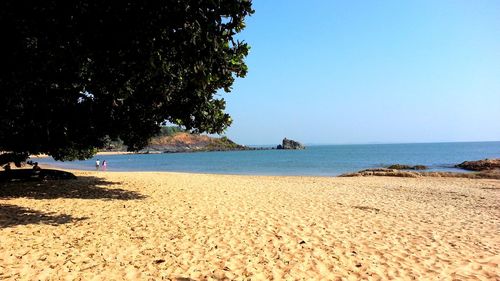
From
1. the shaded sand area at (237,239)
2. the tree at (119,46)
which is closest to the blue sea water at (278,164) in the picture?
the shaded sand area at (237,239)

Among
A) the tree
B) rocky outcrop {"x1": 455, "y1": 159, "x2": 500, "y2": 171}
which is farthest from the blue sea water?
the tree

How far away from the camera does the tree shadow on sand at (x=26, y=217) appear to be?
35.1 ft

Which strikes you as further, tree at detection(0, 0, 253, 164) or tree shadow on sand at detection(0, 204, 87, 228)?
tree shadow on sand at detection(0, 204, 87, 228)

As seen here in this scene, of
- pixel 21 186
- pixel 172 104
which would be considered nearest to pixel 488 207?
pixel 172 104

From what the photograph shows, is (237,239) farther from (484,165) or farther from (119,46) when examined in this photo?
(484,165)

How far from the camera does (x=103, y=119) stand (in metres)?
17.5

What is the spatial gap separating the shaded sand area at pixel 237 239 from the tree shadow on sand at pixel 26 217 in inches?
1.2

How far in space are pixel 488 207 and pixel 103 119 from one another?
19.2 meters

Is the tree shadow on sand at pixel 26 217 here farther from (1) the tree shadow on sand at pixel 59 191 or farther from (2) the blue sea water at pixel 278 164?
(2) the blue sea water at pixel 278 164

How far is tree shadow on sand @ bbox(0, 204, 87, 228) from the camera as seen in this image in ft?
35.1

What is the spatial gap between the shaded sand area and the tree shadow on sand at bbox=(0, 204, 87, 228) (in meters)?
0.03

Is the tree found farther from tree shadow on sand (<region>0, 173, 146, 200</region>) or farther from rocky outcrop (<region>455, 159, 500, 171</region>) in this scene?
rocky outcrop (<region>455, 159, 500, 171</region>)

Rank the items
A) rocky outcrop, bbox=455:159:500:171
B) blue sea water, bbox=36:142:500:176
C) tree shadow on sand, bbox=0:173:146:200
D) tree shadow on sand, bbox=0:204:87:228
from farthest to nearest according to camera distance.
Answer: blue sea water, bbox=36:142:500:176 < rocky outcrop, bbox=455:159:500:171 < tree shadow on sand, bbox=0:173:146:200 < tree shadow on sand, bbox=0:204:87:228

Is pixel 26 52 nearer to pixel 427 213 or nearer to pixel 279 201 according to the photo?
pixel 279 201
